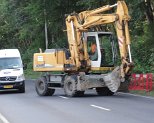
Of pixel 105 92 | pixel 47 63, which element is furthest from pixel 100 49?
pixel 47 63

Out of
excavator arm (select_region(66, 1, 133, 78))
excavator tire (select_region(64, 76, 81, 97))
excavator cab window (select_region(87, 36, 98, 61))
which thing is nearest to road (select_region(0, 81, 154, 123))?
excavator tire (select_region(64, 76, 81, 97))

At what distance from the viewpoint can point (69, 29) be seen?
25094 millimetres

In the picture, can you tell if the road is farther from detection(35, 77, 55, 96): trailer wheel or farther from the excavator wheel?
detection(35, 77, 55, 96): trailer wheel

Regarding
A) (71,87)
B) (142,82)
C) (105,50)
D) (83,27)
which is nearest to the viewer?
(71,87)

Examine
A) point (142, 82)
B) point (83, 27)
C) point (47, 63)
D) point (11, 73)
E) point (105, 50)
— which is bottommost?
point (142, 82)

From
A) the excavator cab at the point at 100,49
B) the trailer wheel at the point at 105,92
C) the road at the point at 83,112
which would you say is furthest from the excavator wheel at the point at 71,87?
the road at the point at 83,112

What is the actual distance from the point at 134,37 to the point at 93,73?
16308mm

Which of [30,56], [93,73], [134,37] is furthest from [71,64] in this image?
[30,56]

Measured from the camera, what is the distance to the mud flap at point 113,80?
74.7 feet

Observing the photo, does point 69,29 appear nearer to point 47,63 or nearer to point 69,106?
point 47,63

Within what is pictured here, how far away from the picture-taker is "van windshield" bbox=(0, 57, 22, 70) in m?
29.9

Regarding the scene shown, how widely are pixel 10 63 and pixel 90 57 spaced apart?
7.00 m

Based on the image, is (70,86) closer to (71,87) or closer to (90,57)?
(71,87)

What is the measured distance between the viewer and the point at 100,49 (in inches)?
971
